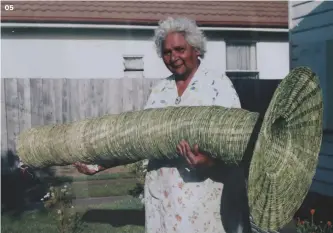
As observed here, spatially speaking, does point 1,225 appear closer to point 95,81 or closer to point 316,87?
point 95,81

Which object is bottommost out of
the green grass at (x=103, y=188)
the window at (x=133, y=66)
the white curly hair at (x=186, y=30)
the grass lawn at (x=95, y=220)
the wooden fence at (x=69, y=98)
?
the grass lawn at (x=95, y=220)

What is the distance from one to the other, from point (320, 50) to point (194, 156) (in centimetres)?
110

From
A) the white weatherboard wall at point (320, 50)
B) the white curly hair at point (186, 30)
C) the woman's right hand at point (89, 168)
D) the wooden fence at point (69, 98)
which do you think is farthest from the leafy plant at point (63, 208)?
the white weatherboard wall at point (320, 50)

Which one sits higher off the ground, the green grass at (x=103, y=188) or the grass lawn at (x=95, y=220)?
the green grass at (x=103, y=188)

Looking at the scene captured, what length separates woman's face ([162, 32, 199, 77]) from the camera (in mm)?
1771

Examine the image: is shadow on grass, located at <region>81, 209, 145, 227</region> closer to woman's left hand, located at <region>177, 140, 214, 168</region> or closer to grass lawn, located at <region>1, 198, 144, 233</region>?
grass lawn, located at <region>1, 198, 144, 233</region>

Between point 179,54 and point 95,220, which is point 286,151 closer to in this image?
point 179,54

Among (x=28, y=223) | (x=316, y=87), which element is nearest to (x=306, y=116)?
(x=316, y=87)

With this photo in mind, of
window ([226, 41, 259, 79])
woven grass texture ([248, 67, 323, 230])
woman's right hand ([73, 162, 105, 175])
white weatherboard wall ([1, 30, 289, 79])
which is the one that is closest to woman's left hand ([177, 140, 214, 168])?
woven grass texture ([248, 67, 323, 230])

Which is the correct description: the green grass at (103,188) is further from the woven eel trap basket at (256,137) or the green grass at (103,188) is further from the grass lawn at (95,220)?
the woven eel trap basket at (256,137)

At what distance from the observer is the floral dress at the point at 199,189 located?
1769 millimetres

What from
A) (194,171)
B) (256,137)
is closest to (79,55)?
→ (194,171)

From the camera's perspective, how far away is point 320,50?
2.55 meters

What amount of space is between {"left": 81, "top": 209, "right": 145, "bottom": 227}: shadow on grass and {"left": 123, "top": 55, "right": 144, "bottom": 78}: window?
545 millimetres
